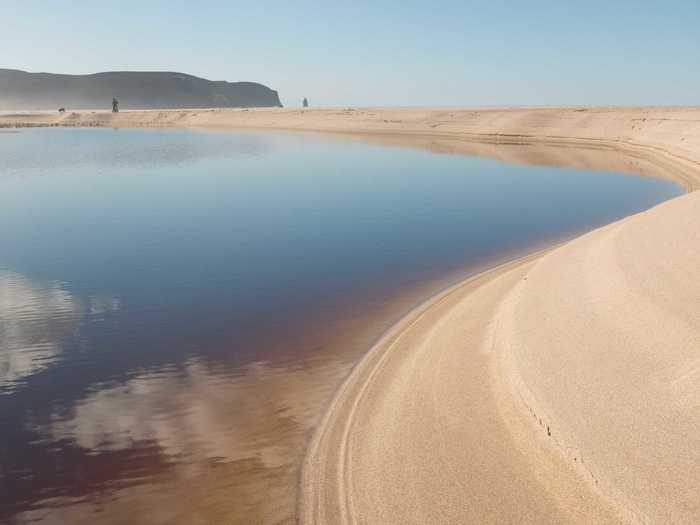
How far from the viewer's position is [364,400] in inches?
331

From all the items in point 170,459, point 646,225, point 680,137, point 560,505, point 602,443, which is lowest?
point 170,459

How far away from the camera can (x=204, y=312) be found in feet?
40.3

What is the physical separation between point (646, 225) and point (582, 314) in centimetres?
570

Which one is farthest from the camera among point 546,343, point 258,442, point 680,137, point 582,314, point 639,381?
point 680,137

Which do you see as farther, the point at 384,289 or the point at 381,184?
the point at 381,184

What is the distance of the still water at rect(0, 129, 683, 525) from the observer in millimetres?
6879

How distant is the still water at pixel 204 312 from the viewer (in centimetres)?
688

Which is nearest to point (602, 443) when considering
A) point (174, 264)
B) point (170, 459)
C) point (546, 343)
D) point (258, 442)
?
point (546, 343)

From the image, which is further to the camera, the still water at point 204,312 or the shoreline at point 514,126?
the shoreline at point 514,126

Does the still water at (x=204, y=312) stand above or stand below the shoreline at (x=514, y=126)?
below

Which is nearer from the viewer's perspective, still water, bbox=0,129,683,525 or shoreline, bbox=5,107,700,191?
still water, bbox=0,129,683,525

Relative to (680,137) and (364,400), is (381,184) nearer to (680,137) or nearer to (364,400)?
(364,400)

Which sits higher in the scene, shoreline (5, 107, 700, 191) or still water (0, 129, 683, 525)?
shoreline (5, 107, 700, 191)

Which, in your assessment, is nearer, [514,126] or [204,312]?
[204,312]
